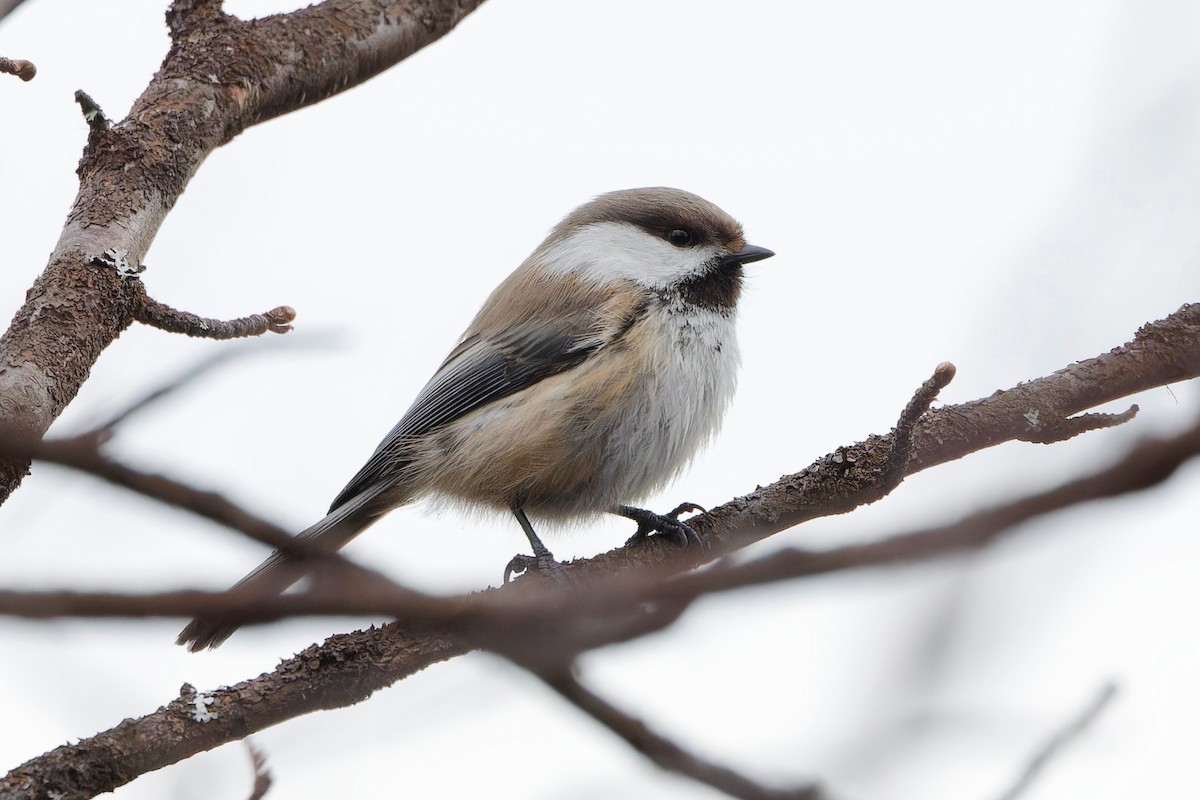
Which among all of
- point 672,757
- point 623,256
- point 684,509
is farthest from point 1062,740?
point 623,256

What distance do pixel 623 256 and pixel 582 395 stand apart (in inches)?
34.8

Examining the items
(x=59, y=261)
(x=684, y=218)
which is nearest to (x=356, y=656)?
(x=59, y=261)

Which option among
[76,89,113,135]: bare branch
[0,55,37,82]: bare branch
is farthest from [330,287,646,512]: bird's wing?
[0,55,37,82]: bare branch

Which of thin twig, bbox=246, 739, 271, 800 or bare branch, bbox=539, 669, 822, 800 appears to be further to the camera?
thin twig, bbox=246, 739, 271, 800

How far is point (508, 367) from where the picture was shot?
4.25 meters

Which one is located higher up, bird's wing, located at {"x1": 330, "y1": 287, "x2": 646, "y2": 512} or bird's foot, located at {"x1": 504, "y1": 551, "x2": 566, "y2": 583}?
bird's wing, located at {"x1": 330, "y1": 287, "x2": 646, "y2": 512}

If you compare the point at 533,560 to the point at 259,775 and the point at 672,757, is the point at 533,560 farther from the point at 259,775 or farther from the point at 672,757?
the point at 672,757

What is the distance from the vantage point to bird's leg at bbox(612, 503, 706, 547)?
3506 millimetres

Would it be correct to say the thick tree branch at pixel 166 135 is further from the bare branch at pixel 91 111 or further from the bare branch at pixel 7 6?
the bare branch at pixel 7 6

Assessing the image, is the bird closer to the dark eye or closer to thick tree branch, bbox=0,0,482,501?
the dark eye

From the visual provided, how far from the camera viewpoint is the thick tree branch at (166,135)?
8.77 feet

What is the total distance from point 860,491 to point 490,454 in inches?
54.2

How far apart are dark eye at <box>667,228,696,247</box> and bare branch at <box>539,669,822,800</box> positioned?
343 centimetres

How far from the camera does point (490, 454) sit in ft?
13.1
